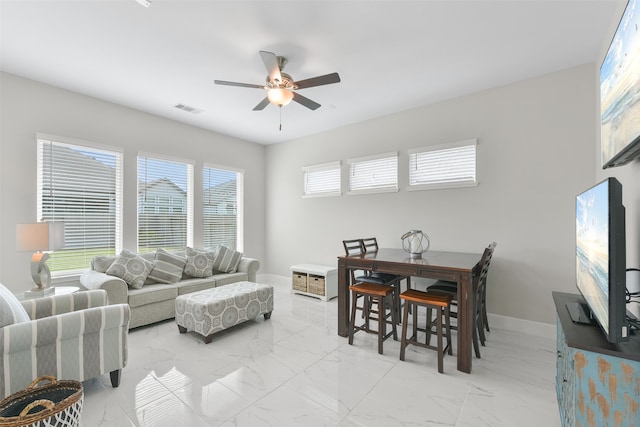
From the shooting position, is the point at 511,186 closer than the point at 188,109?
Yes

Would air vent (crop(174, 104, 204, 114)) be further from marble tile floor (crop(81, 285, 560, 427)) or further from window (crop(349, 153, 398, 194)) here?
marble tile floor (crop(81, 285, 560, 427))

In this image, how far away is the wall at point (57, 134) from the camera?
3.07 metres

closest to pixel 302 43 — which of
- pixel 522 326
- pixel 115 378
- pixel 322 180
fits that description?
pixel 322 180

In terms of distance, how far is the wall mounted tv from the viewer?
1309mm

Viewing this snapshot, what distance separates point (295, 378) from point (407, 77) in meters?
3.34

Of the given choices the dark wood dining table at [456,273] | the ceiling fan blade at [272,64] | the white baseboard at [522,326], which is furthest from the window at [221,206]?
the white baseboard at [522,326]

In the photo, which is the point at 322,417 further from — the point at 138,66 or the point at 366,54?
the point at 138,66

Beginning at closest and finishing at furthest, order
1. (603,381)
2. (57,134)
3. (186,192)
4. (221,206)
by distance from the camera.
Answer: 1. (603,381)
2. (57,134)
3. (186,192)
4. (221,206)

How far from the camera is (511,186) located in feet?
10.9

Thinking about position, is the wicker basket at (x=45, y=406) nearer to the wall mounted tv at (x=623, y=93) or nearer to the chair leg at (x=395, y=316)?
the chair leg at (x=395, y=316)

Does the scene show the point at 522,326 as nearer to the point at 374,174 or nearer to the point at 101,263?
the point at 374,174

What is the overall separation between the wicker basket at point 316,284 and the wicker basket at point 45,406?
3.28 metres

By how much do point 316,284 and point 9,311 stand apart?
3.53 meters

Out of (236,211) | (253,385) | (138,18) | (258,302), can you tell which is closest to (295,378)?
(253,385)
